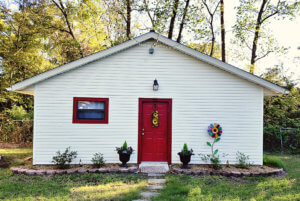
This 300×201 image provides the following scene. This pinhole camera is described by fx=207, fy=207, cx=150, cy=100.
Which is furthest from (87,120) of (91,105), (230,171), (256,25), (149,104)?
(256,25)

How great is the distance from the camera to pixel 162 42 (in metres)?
6.95

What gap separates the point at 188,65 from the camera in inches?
279

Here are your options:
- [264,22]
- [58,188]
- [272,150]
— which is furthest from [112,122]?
[264,22]

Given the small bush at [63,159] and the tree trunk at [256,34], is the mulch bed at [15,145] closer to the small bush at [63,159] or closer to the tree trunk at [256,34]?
the small bush at [63,159]

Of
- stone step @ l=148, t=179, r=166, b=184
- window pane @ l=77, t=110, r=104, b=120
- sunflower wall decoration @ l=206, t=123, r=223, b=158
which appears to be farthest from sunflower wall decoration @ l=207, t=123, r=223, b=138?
window pane @ l=77, t=110, r=104, b=120

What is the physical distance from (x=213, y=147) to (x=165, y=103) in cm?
219

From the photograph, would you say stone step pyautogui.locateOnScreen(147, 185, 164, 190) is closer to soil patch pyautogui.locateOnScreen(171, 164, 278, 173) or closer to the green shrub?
soil patch pyautogui.locateOnScreen(171, 164, 278, 173)

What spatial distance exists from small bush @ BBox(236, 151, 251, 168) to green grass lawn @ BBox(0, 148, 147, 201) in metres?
3.26

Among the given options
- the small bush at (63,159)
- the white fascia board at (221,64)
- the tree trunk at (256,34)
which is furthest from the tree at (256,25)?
the small bush at (63,159)

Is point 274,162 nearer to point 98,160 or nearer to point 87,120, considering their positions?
point 98,160

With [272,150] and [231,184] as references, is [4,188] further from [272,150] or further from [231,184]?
[272,150]

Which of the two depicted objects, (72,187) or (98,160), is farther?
(98,160)

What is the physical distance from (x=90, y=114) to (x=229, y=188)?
4.62 meters

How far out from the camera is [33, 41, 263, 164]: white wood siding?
675 cm
